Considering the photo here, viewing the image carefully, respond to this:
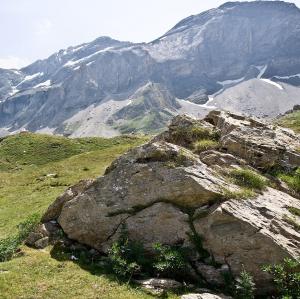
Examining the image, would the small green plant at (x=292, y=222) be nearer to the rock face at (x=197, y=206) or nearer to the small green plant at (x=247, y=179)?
the rock face at (x=197, y=206)

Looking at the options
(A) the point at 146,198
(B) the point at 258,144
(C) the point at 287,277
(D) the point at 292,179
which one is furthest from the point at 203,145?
(C) the point at 287,277

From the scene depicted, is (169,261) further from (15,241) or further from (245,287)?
(15,241)

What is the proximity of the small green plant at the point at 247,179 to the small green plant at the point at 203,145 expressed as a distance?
347cm

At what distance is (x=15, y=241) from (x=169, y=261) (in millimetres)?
10947

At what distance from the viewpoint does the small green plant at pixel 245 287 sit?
19312 millimetres

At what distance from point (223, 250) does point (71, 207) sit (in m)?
9.35

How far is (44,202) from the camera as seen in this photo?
42344 mm

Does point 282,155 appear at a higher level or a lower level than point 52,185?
higher

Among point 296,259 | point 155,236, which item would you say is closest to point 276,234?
point 296,259

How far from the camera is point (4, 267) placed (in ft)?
73.5

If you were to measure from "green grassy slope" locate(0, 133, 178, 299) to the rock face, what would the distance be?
115 inches

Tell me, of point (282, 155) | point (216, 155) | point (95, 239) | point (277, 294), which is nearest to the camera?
point (277, 294)

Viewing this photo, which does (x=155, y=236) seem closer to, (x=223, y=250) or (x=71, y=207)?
(x=223, y=250)

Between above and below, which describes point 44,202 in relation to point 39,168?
above
